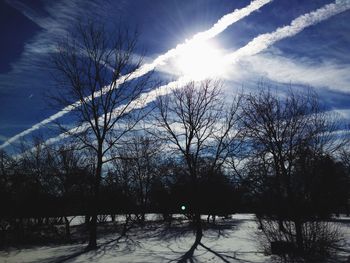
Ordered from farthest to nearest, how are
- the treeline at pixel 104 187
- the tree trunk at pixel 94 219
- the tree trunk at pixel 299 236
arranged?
1. the treeline at pixel 104 187
2. the tree trunk at pixel 94 219
3. the tree trunk at pixel 299 236

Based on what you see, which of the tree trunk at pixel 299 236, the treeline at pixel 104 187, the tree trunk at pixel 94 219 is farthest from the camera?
the treeline at pixel 104 187

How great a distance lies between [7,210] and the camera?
2536 centimetres

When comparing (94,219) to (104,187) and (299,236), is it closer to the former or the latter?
(299,236)

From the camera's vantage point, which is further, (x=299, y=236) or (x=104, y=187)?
(x=104, y=187)

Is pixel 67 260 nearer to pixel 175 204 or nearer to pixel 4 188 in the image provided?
pixel 4 188

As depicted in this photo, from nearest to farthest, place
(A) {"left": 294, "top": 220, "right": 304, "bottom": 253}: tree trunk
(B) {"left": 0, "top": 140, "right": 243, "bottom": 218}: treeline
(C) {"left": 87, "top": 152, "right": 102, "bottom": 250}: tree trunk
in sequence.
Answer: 1. (A) {"left": 294, "top": 220, "right": 304, "bottom": 253}: tree trunk
2. (C) {"left": 87, "top": 152, "right": 102, "bottom": 250}: tree trunk
3. (B) {"left": 0, "top": 140, "right": 243, "bottom": 218}: treeline

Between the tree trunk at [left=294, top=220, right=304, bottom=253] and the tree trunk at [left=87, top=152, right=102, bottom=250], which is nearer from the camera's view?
the tree trunk at [left=294, top=220, right=304, bottom=253]

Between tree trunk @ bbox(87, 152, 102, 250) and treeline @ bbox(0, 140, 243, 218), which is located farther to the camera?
treeline @ bbox(0, 140, 243, 218)

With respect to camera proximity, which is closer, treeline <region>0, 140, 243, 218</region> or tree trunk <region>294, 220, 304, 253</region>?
tree trunk <region>294, 220, 304, 253</region>

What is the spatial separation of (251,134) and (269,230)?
6371 mm

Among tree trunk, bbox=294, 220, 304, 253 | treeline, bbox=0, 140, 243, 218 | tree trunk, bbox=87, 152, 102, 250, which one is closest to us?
tree trunk, bbox=294, 220, 304, 253

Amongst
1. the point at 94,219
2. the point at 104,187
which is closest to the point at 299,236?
the point at 94,219

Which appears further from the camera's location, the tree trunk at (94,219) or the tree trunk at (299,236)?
the tree trunk at (94,219)

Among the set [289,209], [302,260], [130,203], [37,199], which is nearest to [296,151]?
[289,209]
